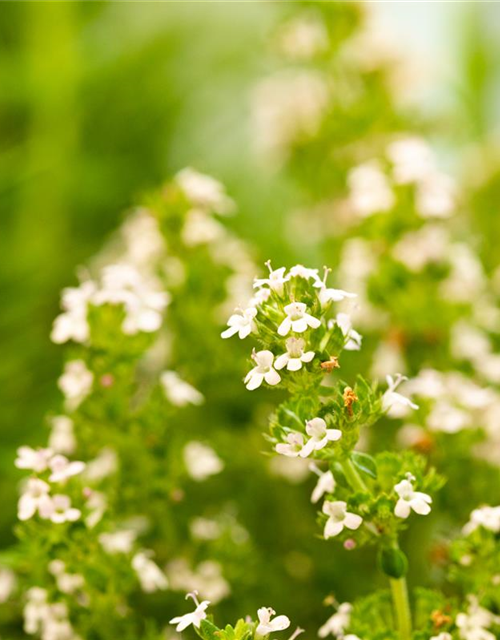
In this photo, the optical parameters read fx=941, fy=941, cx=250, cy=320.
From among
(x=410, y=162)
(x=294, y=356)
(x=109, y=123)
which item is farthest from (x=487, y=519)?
(x=109, y=123)

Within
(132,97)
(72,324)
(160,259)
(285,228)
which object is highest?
(132,97)

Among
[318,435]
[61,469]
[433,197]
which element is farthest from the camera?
[433,197]

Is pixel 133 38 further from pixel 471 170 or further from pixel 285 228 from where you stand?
pixel 471 170

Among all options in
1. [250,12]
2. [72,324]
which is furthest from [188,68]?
[72,324]

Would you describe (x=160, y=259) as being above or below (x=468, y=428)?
above

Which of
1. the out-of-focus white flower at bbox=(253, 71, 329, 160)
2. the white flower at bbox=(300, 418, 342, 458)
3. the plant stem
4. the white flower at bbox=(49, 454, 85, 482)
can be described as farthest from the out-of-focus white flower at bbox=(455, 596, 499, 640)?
the out-of-focus white flower at bbox=(253, 71, 329, 160)

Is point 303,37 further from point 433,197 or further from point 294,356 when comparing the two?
point 294,356

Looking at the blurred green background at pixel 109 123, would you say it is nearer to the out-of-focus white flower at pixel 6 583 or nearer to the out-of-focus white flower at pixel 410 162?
the out-of-focus white flower at pixel 6 583

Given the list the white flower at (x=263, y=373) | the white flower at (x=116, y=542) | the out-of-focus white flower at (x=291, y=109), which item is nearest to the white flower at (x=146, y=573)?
the white flower at (x=116, y=542)
